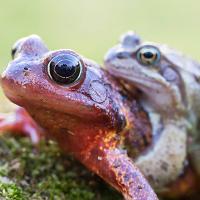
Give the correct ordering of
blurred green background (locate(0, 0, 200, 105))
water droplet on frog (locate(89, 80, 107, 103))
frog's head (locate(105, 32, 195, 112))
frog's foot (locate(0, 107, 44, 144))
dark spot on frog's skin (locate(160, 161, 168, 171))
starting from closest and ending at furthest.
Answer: water droplet on frog (locate(89, 80, 107, 103))
dark spot on frog's skin (locate(160, 161, 168, 171))
frog's head (locate(105, 32, 195, 112))
frog's foot (locate(0, 107, 44, 144))
blurred green background (locate(0, 0, 200, 105))

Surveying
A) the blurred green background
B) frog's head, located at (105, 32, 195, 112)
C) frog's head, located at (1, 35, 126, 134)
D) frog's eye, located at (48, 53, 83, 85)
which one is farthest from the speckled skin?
the blurred green background

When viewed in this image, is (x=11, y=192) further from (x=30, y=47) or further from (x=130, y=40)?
(x=130, y=40)

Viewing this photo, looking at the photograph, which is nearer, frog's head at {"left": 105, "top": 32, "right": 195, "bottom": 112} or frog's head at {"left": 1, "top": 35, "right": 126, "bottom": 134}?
frog's head at {"left": 1, "top": 35, "right": 126, "bottom": 134}

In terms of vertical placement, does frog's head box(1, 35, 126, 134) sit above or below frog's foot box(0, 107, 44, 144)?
above

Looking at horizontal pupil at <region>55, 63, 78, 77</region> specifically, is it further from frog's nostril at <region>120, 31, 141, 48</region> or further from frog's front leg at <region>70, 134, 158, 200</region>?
frog's nostril at <region>120, 31, 141, 48</region>

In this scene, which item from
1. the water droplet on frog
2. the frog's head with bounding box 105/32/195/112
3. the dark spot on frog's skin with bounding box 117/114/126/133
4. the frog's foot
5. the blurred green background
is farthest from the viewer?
the blurred green background

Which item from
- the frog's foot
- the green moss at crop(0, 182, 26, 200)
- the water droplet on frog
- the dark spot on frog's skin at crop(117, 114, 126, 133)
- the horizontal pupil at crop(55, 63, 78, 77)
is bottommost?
the green moss at crop(0, 182, 26, 200)

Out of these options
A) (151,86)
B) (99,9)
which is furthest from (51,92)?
(99,9)
